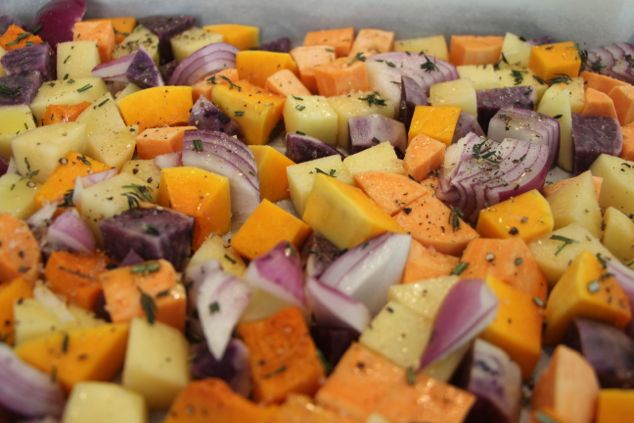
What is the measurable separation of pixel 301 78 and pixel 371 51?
1.33ft

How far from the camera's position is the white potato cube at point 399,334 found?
201 cm

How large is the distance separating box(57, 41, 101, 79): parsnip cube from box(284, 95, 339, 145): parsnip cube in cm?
98

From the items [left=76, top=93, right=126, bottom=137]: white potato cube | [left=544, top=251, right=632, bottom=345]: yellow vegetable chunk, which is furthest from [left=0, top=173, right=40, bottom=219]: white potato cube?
[left=544, top=251, right=632, bottom=345]: yellow vegetable chunk

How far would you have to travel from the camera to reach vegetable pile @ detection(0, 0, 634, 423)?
1918 millimetres

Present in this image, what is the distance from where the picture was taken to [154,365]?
1.93 m

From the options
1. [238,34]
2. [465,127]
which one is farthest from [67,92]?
[465,127]

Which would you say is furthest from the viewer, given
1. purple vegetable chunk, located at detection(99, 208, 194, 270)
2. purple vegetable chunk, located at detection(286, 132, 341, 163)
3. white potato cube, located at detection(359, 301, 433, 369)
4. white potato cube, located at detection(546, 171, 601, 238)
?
purple vegetable chunk, located at detection(286, 132, 341, 163)

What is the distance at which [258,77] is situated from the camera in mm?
3164

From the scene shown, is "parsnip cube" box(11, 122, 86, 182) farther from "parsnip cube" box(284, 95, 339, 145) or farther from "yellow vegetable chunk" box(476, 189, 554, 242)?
"yellow vegetable chunk" box(476, 189, 554, 242)

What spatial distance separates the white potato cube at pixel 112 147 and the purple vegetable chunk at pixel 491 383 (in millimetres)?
1504

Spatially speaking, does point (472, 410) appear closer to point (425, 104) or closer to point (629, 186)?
point (629, 186)

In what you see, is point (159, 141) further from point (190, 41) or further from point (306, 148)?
point (190, 41)

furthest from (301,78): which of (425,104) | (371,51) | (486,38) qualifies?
(486,38)

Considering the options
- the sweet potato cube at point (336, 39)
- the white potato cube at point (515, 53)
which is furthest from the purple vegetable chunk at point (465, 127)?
the sweet potato cube at point (336, 39)
